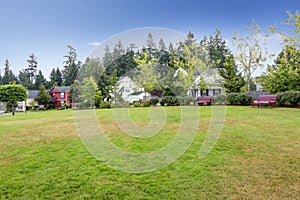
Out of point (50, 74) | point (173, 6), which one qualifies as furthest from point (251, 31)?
point (50, 74)

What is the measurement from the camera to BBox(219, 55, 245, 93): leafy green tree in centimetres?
2167

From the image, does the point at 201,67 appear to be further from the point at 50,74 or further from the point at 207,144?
the point at 50,74

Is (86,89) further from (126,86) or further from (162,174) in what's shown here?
(126,86)

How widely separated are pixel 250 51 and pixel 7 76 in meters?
59.6

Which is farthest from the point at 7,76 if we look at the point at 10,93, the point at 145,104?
the point at 145,104

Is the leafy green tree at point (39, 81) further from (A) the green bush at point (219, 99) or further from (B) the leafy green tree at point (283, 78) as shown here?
(B) the leafy green tree at point (283, 78)

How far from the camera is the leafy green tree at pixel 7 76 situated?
5409cm

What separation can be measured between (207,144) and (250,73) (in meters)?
16.9

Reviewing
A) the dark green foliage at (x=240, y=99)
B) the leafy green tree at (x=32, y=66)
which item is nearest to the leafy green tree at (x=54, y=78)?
the leafy green tree at (x=32, y=66)

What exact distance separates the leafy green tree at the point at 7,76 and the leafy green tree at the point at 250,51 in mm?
55699

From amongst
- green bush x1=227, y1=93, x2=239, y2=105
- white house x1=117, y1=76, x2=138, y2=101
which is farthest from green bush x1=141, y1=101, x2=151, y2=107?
green bush x1=227, y1=93, x2=239, y2=105

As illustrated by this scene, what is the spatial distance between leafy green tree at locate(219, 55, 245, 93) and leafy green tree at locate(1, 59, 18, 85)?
53833mm

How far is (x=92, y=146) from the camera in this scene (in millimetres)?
4547

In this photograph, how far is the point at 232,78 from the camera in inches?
870
